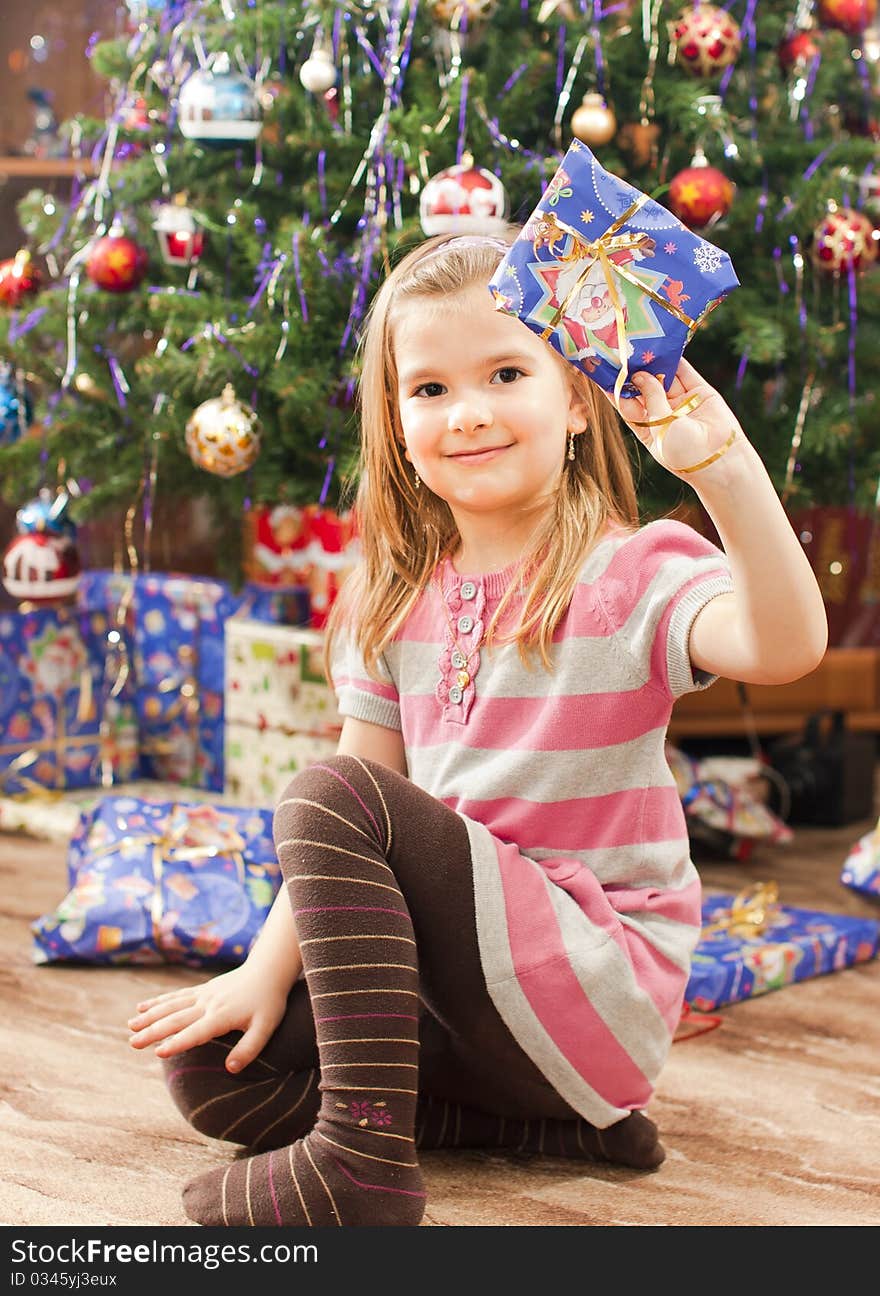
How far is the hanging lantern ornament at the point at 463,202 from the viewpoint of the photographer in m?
1.53

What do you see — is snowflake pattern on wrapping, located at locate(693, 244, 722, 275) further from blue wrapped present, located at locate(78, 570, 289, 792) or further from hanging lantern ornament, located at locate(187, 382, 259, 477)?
blue wrapped present, located at locate(78, 570, 289, 792)

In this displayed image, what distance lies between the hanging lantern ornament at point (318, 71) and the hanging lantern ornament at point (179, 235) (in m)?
0.21

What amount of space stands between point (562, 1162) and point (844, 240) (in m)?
1.07

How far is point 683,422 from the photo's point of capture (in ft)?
2.66

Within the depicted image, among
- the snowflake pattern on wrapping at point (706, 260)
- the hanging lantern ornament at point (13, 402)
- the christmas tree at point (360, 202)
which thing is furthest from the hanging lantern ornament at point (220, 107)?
the snowflake pattern on wrapping at point (706, 260)

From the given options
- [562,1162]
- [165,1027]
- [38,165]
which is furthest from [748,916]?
[38,165]

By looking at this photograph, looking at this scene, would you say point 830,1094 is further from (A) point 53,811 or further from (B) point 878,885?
(A) point 53,811

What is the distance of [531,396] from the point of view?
1.00 meters

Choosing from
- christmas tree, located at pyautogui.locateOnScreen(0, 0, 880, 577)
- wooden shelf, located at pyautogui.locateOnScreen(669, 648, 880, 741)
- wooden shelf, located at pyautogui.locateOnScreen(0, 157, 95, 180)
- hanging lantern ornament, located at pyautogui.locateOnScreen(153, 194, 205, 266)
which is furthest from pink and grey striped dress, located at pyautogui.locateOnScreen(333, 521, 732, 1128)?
wooden shelf, located at pyautogui.locateOnScreen(0, 157, 95, 180)

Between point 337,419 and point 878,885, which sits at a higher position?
point 337,419

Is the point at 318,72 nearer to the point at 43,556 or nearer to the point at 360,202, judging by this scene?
the point at 360,202

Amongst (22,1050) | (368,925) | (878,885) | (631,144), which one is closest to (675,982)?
(368,925)

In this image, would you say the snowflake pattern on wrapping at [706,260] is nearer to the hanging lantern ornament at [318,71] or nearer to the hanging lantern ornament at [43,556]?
the hanging lantern ornament at [318,71]

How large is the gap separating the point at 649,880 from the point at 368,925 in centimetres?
22
